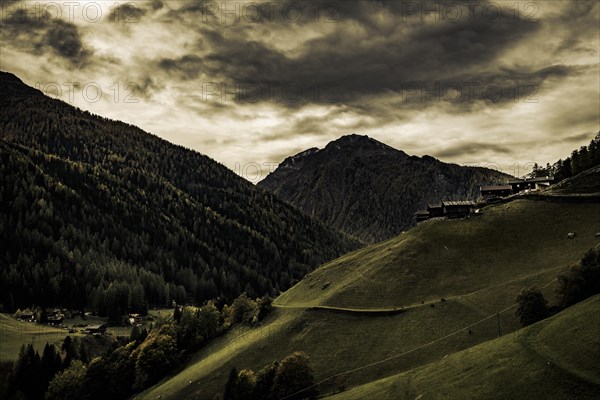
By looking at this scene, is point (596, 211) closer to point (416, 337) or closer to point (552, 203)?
point (552, 203)

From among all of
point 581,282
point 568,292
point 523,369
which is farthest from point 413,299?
point 523,369

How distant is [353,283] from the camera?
145 meters

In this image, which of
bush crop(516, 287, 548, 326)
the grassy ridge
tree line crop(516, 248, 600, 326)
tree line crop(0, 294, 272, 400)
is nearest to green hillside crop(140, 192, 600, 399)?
the grassy ridge

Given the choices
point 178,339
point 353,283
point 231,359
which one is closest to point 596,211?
point 353,283

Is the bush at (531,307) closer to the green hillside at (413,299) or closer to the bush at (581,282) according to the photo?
the green hillside at (413,299)

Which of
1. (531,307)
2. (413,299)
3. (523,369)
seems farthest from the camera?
(413,299)

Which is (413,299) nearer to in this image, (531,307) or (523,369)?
(531,307)

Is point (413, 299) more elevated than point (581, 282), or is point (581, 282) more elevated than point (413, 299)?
point (581, 282)

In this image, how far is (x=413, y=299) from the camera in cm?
12631

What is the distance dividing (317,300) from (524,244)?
59.2 m

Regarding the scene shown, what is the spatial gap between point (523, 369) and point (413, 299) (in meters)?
52.8

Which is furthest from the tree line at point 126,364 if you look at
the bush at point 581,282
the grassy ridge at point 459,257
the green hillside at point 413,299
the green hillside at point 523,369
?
the bush at point 581,282

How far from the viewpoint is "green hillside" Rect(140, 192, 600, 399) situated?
350ft

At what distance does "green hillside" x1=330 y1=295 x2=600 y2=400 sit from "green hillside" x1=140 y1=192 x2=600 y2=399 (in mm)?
11850
